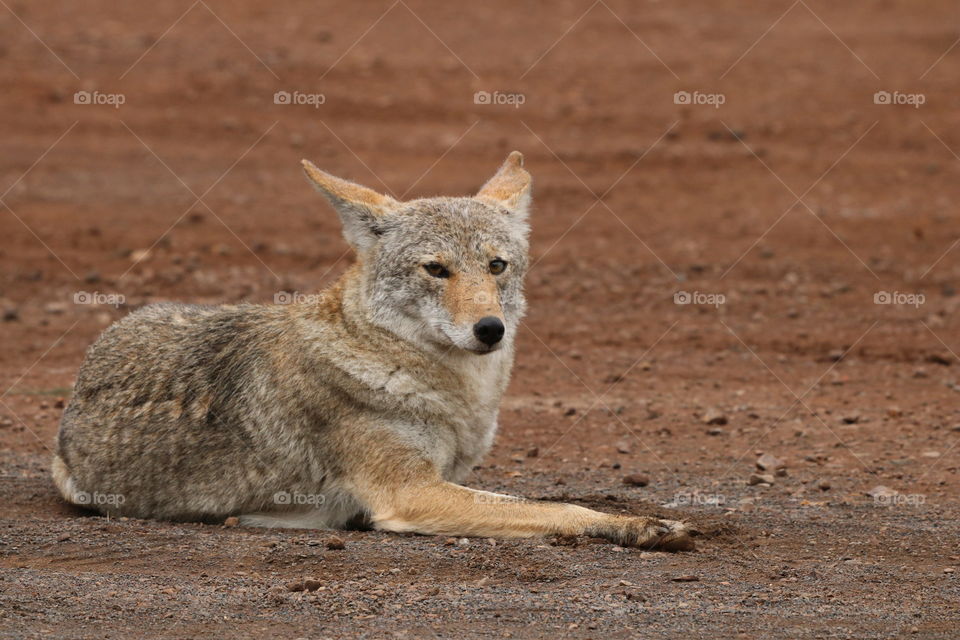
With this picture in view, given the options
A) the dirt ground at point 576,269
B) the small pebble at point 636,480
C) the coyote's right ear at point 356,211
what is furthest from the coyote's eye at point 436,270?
the small pebble at point 636,480

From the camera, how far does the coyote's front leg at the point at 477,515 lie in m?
6.92

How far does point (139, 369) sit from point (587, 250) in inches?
323

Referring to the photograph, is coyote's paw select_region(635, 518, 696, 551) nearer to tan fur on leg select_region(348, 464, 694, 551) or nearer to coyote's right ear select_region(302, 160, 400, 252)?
tan fur on leg select_region(348, 464, 694, 551)

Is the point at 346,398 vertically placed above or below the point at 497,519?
above

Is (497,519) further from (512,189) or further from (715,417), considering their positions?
(715,417)

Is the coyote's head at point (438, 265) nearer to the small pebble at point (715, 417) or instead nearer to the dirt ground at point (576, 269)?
the dirt ground at point (576, 269)

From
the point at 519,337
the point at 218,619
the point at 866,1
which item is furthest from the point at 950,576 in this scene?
the point at 866,1

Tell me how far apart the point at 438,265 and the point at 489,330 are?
0.63m

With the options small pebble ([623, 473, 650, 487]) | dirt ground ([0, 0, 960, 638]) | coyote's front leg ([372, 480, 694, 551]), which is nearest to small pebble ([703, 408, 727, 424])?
dirt ground ([0, 0, 960, 638])

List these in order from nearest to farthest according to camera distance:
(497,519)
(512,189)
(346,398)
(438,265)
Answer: (497,519) → (438,265) → (346,398) → (512,189)

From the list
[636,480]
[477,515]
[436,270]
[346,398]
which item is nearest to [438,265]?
[436,270]

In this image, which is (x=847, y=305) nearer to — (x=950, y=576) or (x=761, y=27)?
(x=950, y=576)

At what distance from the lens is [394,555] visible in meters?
6.79

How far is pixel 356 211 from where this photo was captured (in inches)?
310
